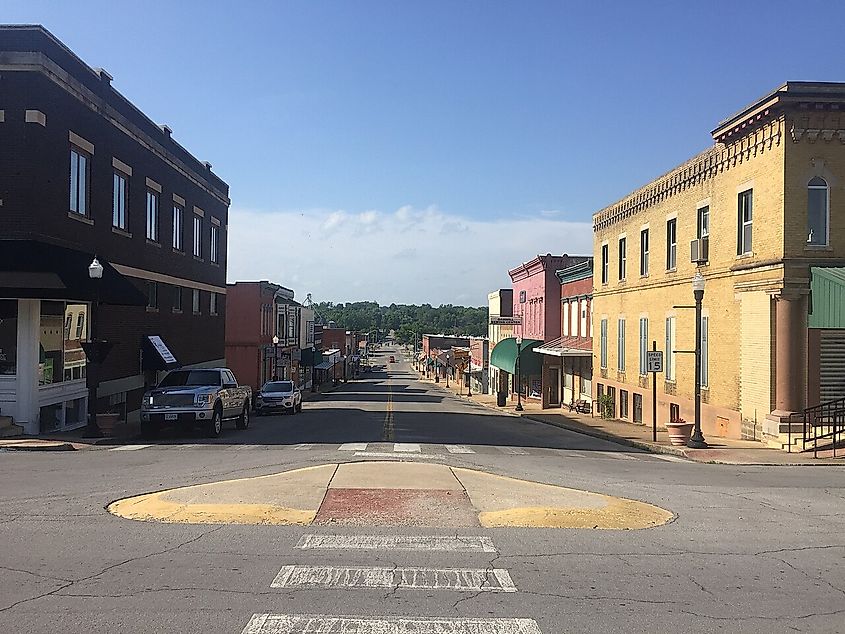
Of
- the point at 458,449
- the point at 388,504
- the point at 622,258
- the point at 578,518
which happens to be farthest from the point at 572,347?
the point at 578,518

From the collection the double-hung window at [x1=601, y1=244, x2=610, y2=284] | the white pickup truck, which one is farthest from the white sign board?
the double-hung window at [x1=601, y1=244, x2=610, y2=284]

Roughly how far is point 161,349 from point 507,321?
3762 centimetres

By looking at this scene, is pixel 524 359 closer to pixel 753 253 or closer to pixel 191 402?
pixel 753 253

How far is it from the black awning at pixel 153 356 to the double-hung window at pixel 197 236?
977 centimetres

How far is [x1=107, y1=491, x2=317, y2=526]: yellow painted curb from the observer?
10.4m

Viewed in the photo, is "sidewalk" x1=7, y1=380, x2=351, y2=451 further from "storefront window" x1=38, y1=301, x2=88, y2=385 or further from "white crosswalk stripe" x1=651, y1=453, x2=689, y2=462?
"white crosswalk stripe" x1=651, y1=453, x2=689, y2=462

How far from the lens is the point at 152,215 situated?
34406 millimetres

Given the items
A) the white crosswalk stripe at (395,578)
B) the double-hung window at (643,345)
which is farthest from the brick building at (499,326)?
the white crosswalk stripe at (395,578)

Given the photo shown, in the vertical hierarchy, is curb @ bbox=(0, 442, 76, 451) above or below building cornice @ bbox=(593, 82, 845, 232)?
below

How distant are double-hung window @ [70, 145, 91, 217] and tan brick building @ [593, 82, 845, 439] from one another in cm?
1879

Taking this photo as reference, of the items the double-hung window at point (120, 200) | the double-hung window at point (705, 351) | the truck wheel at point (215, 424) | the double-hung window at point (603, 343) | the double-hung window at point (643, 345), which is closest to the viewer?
the truck wheel at point (215, 424)

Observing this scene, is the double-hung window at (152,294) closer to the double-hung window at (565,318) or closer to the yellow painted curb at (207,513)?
the yellow painted curb at (207,513)

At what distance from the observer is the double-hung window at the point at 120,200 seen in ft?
96.0

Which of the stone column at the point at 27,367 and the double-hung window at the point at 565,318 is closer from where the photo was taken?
the stone column at the point at 27,367
